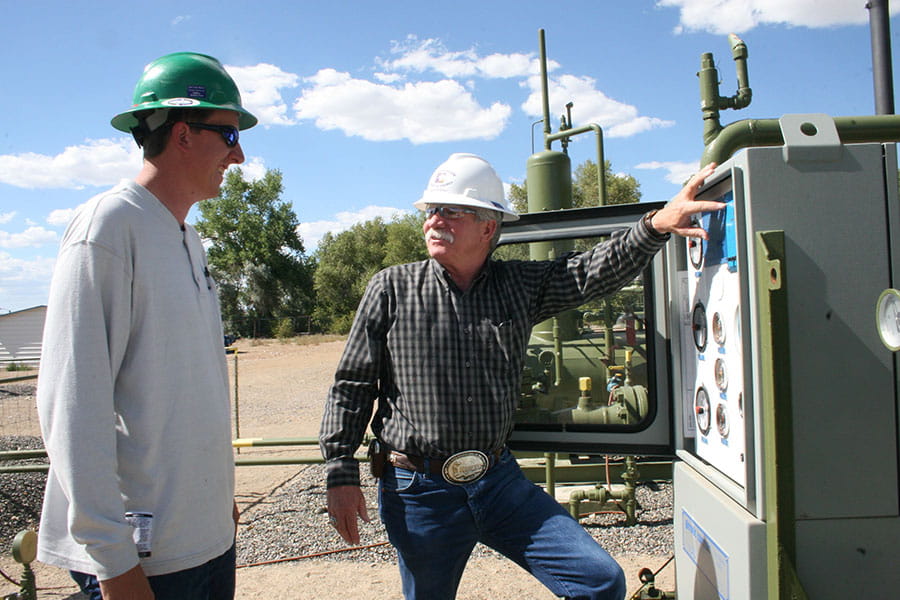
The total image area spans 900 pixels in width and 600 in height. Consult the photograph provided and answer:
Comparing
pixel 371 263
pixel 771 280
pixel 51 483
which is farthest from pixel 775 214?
pixel 371 263

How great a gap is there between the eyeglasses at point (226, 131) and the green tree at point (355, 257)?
147ft

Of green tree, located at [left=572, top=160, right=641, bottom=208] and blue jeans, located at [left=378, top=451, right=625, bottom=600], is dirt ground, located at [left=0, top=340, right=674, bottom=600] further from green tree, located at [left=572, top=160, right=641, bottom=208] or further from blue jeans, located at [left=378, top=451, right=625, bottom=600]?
green tree, located at [left=572, top=160, right=641, bottom=208]

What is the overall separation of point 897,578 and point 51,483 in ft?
7.31

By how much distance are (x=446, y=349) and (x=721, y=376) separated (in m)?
0.93

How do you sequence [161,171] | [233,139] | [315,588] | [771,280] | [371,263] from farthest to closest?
[371,263]
[315,588]
[233,139]
[161,171]
[771,280]

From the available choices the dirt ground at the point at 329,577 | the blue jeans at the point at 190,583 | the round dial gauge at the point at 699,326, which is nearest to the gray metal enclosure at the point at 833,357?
the round dial gauge at the point at 699,326

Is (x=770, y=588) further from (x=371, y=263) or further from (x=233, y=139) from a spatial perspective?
(x=371, y=263)

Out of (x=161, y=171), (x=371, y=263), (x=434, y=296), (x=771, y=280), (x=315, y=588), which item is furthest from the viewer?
(x=371, y=263)

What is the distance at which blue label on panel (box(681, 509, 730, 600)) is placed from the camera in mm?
1906

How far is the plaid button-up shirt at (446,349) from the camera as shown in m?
2.37

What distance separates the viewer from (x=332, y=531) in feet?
17.9

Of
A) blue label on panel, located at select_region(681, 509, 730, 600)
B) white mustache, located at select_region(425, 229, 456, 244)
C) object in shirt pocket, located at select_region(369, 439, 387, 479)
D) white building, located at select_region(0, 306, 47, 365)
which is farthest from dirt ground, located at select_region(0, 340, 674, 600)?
white building, located at select_region(0, 306, 47, 365)

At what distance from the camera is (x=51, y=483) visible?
1686mm

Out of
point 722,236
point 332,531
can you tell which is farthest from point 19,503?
point 722,236
